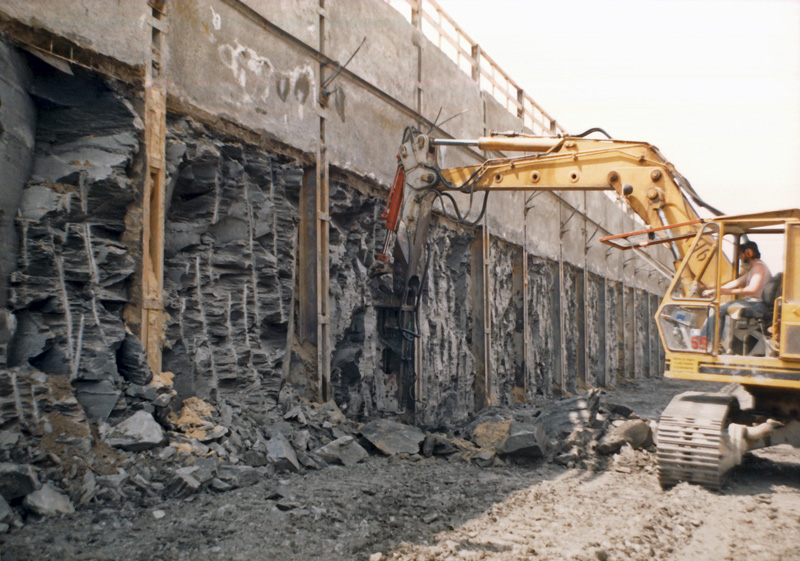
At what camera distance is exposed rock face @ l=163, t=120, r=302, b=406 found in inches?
275

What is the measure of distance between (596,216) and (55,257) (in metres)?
21.8

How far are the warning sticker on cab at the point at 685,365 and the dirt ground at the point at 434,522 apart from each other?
1190mm

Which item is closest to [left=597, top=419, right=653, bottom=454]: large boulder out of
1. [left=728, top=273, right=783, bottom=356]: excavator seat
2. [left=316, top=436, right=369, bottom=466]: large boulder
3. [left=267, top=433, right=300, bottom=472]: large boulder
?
[left=728, top=273, right=783, bottom=356]: excavator seat

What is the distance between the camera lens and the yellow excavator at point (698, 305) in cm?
634

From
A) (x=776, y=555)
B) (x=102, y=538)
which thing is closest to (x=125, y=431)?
(x=102, y=538)

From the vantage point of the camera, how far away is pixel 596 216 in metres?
24.7

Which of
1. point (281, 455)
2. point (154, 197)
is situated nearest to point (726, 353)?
point (281, 455)

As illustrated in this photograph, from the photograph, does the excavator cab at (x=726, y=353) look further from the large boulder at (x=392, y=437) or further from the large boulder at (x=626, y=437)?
the large boulder at (x=392, y=437)

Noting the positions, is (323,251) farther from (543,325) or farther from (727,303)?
(543,325)

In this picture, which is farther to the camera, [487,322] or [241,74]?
[487,322]

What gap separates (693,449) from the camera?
6.21 m

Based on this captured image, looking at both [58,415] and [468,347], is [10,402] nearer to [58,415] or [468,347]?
[58,415]

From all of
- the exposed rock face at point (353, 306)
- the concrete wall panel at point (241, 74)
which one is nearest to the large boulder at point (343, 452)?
the exposed rock face at point (353, 306)

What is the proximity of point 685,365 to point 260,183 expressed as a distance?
5.25 meters
